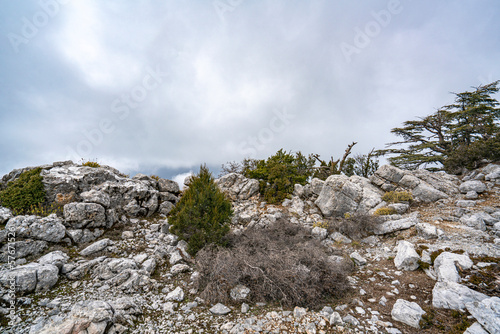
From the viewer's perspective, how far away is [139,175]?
1432 cm

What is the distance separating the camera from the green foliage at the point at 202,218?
7977 millimetres

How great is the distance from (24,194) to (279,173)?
14551 millimetres

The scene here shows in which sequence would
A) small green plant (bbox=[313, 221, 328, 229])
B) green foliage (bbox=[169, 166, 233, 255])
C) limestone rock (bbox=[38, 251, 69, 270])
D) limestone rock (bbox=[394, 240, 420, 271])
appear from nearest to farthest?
limestone rock (bbox=[394, 240, 420, 271]), limestone rock (bbox=[38, 251, 69, 270]), green foliage (bbox=[169, 166, 233, 255]), small green plant (bbox=[313, 221, 328, 229])

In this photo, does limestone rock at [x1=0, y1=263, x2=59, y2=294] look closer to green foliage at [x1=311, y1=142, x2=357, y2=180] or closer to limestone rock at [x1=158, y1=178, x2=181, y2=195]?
limestone rock at [x1=158, y1=178, x2=181, y2=195]

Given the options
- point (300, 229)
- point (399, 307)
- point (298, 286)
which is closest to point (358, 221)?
point (300, 229)

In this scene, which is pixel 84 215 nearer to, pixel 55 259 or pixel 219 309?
pixel 55 259

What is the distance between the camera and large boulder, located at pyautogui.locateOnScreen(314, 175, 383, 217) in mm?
12062

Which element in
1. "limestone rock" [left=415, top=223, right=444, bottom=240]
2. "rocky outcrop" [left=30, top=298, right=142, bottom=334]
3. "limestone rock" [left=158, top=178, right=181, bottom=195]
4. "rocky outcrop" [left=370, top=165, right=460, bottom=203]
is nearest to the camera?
"rocky outcrop" [left=30, top=298, right=142, bottom=334]

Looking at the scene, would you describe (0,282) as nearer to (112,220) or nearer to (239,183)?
(112,220)

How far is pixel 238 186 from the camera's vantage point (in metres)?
16.2

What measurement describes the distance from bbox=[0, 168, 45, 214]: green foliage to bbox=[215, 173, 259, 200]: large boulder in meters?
9.87

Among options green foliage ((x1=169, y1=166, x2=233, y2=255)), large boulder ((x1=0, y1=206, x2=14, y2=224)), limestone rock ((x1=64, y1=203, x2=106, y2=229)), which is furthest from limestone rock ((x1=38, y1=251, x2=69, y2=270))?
green foliage ((x1=169, y1=166, x2=233, y2=255))

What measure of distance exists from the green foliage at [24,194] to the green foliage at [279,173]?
42.4 feet

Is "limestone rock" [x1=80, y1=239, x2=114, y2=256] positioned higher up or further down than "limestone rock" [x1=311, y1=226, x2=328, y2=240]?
higher up
